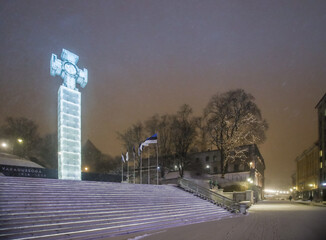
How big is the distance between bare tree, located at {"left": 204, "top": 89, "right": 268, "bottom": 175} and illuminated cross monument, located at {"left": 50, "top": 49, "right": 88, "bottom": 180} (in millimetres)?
21362

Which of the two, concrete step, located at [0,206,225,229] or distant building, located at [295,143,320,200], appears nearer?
concrete step, located at [0,206,225,229]

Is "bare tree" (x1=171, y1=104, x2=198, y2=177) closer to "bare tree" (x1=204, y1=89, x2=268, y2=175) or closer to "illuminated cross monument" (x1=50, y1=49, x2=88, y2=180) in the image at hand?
"bare tree" (x1=204, y1=89, x2=268, y2=175)

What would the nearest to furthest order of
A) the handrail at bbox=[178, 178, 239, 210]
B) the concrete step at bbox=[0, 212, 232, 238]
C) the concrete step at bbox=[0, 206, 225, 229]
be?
the concrete step at bbox=[0, 212, 232, 238] < the concrete step at bbox=[0, 206, 225, 229] < the handrail at bbox=[178, 178, 239, 210]

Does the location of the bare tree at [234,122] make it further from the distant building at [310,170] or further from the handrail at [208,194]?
the distant building at [310,170]

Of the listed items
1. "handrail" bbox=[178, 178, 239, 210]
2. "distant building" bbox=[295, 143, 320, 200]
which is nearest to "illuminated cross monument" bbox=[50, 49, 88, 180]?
"handrail" bbox=[178, 178, 239, 210]

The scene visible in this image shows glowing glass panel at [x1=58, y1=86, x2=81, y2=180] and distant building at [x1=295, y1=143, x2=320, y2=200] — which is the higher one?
glowing glass panel at [x1=58, y1=86, x2=81, y2=180]

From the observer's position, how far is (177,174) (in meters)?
50.9

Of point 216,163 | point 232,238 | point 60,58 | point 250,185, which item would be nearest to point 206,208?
point 232,238

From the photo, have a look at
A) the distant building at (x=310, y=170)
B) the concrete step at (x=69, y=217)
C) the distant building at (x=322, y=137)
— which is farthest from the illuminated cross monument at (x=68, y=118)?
the distant building at (x=310, y=170)

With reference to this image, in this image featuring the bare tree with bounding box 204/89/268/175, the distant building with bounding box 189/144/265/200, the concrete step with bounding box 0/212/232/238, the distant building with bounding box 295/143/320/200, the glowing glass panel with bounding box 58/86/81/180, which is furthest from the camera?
the distant building with bounding box 295/143/320/200

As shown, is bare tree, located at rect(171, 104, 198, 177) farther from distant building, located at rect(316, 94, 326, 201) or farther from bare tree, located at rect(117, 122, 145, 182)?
distant building, located at rect(316, 94, 326, 201)

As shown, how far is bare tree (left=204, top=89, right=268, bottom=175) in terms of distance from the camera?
1649 inches

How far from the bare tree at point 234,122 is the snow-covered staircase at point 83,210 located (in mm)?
19879

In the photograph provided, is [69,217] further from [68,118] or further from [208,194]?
[208,194]
